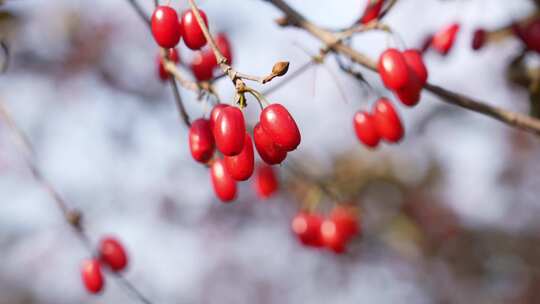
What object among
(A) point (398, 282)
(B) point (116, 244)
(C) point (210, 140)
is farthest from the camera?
(A) point (398, 282)

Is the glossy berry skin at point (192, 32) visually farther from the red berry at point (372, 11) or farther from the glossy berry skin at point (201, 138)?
the red berry at point (372, 11)

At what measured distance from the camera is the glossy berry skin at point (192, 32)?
147 centimetres

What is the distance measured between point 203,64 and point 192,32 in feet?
1.49

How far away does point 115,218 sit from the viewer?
7.33 meters

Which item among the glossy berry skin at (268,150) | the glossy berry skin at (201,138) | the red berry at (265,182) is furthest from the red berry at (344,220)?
the glossy berry skin at (268,150)

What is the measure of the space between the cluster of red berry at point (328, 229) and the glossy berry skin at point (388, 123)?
0.56m

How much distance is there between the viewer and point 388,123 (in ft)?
7.00

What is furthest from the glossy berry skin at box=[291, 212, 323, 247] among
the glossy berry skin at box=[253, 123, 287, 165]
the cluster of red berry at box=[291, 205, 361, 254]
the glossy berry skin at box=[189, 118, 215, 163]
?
the glossy berry skin at box=[253, 123, 287, 165]

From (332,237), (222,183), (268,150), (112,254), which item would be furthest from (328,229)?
(268,150)

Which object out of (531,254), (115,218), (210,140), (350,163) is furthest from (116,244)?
(531,254)

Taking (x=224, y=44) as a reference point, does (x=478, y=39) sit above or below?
below

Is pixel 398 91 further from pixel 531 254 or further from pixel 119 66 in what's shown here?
pixel 531 254

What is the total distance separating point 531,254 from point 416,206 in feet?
4.90

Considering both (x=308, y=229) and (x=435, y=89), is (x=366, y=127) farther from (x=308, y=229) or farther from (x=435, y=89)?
(x=308, y=229)
